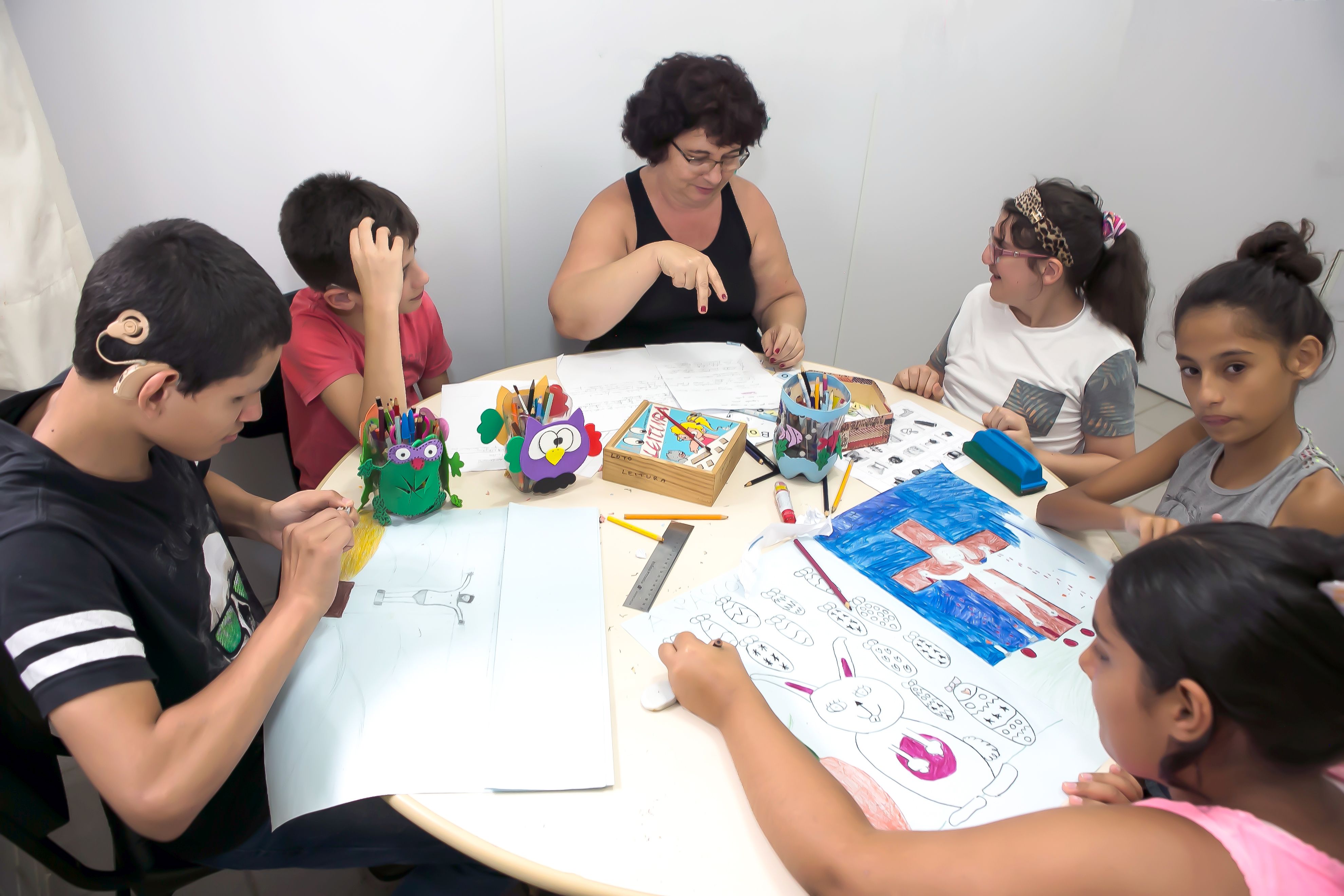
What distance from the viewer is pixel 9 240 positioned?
1.27 m

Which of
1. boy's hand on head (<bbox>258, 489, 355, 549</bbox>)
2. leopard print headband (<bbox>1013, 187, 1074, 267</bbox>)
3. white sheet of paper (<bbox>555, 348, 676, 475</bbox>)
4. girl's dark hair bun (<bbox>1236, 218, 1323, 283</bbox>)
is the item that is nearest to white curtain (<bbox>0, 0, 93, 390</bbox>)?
boy's hand on head (<bbox>258, 489, 355, 549</bbox>)

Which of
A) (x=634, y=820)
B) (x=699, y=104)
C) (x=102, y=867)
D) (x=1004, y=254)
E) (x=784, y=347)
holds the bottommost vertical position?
(x=102, y=867)

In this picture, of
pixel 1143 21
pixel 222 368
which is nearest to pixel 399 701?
pixel 222 368

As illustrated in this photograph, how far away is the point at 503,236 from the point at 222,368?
1.40 m

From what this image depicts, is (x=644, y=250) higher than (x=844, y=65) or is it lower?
lower

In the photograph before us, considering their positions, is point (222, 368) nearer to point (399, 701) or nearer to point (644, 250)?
point (399, 701)

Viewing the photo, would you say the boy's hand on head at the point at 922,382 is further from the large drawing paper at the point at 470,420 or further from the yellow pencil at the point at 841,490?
the large drawing paper at the point at 470,420

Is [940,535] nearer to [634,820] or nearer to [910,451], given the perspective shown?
[910,451]

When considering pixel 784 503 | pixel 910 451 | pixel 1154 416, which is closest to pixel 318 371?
pixel 784 503

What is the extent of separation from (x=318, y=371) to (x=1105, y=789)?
4.44 feet

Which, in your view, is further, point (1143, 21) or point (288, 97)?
point (1143, 21)

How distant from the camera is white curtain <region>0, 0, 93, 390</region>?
127cm

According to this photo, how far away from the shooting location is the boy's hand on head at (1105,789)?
74 centimetres

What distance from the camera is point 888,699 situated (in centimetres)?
84
